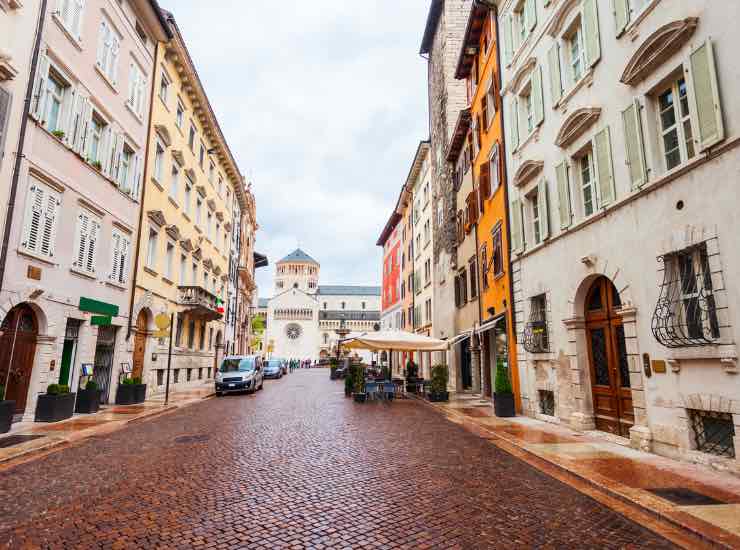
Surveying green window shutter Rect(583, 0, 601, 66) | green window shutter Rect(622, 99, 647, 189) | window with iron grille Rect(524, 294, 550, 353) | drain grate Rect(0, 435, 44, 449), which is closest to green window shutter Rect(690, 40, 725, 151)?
green window shutter Rect(622, 99, 647, 189)

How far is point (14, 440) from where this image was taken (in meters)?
9.59

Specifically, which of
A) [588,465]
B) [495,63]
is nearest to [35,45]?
[495,63]

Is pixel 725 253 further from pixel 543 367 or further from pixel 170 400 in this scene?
pixel 170 400

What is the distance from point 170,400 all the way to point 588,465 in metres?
15.9

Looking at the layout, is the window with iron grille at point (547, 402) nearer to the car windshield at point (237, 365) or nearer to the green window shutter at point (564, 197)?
the green window shutter at point (564, 197)

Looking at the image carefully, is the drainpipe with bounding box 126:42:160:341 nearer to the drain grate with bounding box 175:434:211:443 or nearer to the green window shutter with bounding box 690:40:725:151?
the drain grate with bounding box 175:434:211:443

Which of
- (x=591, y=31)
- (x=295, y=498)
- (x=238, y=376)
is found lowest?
(x=295, y=498)

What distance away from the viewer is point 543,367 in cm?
1355

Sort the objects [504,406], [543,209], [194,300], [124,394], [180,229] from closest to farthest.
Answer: [543,209] < [504,406] < [124,394] < [180,229] < [194,300]

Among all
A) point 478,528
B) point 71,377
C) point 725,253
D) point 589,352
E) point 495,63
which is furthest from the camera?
point 495,63

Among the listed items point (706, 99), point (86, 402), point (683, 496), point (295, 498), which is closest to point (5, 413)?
point (86, 402)

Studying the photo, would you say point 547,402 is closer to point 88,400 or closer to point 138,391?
point 88,400

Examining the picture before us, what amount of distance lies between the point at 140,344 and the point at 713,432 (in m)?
19.2

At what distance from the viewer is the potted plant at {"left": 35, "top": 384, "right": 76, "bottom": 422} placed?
1242 centimetres
